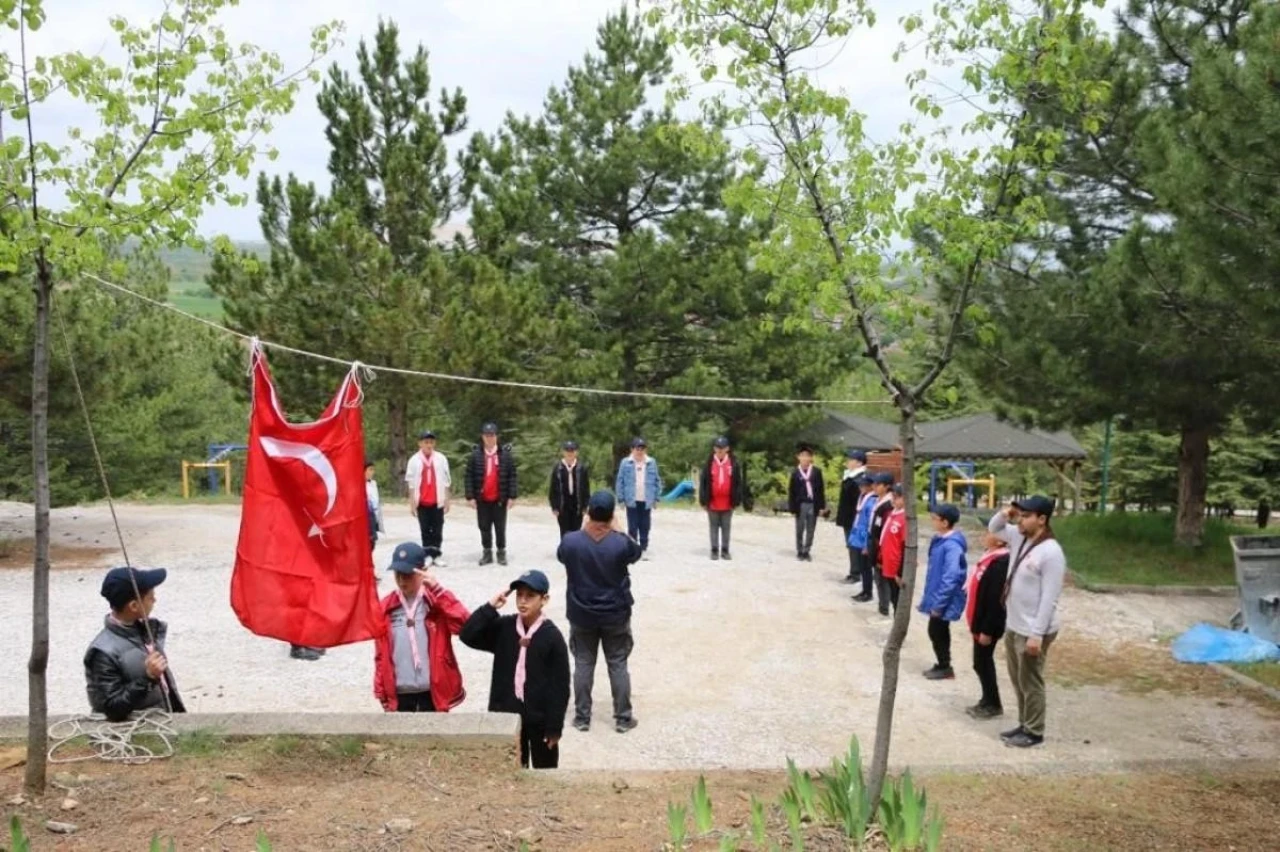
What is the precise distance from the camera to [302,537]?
5.35 meters

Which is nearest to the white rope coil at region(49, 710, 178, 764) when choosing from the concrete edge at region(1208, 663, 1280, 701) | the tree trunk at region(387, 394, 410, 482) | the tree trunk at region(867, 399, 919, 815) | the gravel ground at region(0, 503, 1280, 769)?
the gravel ground at region(0, 503, 1280, 769)

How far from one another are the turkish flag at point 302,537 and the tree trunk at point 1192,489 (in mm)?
12404

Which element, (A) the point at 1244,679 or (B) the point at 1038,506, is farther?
(A) the point at 1244,679

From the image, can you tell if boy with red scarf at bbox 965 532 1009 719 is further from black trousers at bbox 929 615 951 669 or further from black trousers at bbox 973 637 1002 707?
black trousers at bbox 929 615 951 669

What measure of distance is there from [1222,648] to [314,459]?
8359mm

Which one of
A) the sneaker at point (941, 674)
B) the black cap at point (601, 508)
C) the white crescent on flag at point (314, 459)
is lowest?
the sneaker at point (941, 674)

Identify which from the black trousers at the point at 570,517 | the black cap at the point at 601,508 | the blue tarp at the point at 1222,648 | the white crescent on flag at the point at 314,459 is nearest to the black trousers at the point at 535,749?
the white crescent on flag at the point at 314,459

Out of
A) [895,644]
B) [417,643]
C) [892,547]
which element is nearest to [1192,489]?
[892,547]

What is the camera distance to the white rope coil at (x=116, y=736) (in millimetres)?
5043

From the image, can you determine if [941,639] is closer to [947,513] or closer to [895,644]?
[947,513]

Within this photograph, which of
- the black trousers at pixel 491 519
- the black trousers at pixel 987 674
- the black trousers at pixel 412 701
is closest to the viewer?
the black trousers at pixel 412 701

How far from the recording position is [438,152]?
2381cm

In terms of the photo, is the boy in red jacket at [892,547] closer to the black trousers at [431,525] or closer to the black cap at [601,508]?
the black cap at [601,508]

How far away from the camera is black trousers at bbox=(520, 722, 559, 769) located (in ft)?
18.4
